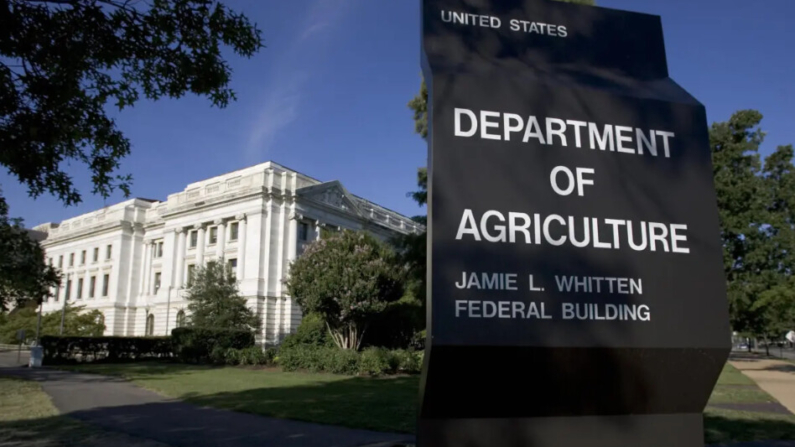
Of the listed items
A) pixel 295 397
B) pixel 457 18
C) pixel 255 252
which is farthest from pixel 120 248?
pixel 457 18

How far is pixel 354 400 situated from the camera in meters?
13.1

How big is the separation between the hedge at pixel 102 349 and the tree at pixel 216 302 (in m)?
2.88

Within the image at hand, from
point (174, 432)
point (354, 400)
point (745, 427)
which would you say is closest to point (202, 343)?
point (354, 400)

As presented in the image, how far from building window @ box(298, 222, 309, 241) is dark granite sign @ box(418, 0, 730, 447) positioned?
166ft

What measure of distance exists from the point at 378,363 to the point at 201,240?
37766 millimetres

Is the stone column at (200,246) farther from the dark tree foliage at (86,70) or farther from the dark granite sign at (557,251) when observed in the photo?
the dark granite sign at (557,251)

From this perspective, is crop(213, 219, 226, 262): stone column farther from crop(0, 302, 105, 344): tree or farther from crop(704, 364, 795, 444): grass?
crop(704, 364, 795, 444): grass

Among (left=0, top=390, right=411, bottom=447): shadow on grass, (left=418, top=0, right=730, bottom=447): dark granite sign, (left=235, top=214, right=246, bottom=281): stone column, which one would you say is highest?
(left=235, top=214, right=246, bottom=281): stone column

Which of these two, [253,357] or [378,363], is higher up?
[378,363]

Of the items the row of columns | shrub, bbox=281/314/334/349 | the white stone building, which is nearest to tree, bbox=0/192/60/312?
shrub, bbox=281/314/334/349

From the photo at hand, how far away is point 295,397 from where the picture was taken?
1388 centimetres

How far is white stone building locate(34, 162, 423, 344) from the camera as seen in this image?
167ft

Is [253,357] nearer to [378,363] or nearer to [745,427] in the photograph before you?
[378,363]

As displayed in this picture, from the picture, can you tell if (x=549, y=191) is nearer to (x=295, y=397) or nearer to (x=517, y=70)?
(x=517, y=70)
